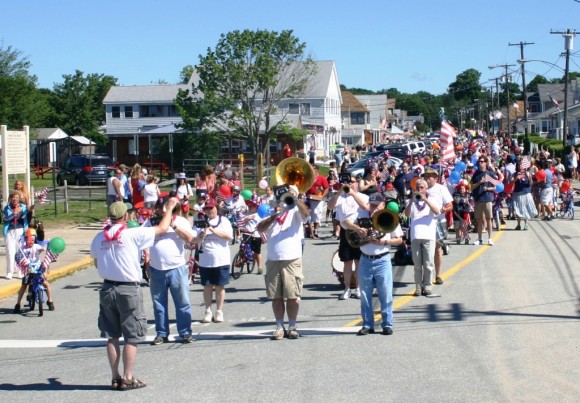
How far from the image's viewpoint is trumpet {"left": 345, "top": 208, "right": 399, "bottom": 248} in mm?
10422

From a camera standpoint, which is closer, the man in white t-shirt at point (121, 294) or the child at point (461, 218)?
the man in white t-shirt at point (121, 294)

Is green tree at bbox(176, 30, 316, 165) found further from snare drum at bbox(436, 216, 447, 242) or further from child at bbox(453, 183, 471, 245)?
snare drum at bbox(436, 216, 447, 242)

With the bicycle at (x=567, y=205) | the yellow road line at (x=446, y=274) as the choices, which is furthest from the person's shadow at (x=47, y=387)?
the bicycle at (x=567, y=205)

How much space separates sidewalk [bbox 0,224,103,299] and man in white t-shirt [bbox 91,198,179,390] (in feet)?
22.5

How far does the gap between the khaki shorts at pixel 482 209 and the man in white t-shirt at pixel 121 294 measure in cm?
1236

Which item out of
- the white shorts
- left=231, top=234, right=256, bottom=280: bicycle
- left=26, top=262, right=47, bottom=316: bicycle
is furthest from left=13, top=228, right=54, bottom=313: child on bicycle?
the white shorts

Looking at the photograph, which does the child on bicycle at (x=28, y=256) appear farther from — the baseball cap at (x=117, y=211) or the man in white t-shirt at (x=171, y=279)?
the baseball cap at (x=117, y=211)

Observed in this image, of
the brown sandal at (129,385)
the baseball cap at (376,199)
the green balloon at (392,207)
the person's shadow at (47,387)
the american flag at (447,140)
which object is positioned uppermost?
the american flag at (447,140)

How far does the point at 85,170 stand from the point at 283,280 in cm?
3661

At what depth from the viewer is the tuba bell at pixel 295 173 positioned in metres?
11.5

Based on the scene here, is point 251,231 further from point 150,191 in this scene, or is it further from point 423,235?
point 150,191

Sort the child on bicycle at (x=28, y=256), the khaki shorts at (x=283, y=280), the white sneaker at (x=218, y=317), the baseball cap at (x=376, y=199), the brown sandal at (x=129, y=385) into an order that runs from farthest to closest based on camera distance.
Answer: the child on bicycle at (x=28, y=256) → the white sneaker at (x=218, y=317) → the baseball cap at (x=376, y=199) → the khaki shorts at (x=283, y=280) → the brown sandal at (x=129, y=385)

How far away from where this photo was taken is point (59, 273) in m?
16.5

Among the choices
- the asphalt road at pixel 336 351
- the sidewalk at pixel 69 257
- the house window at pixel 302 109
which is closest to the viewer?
the asphalt road at pixel 336 351
